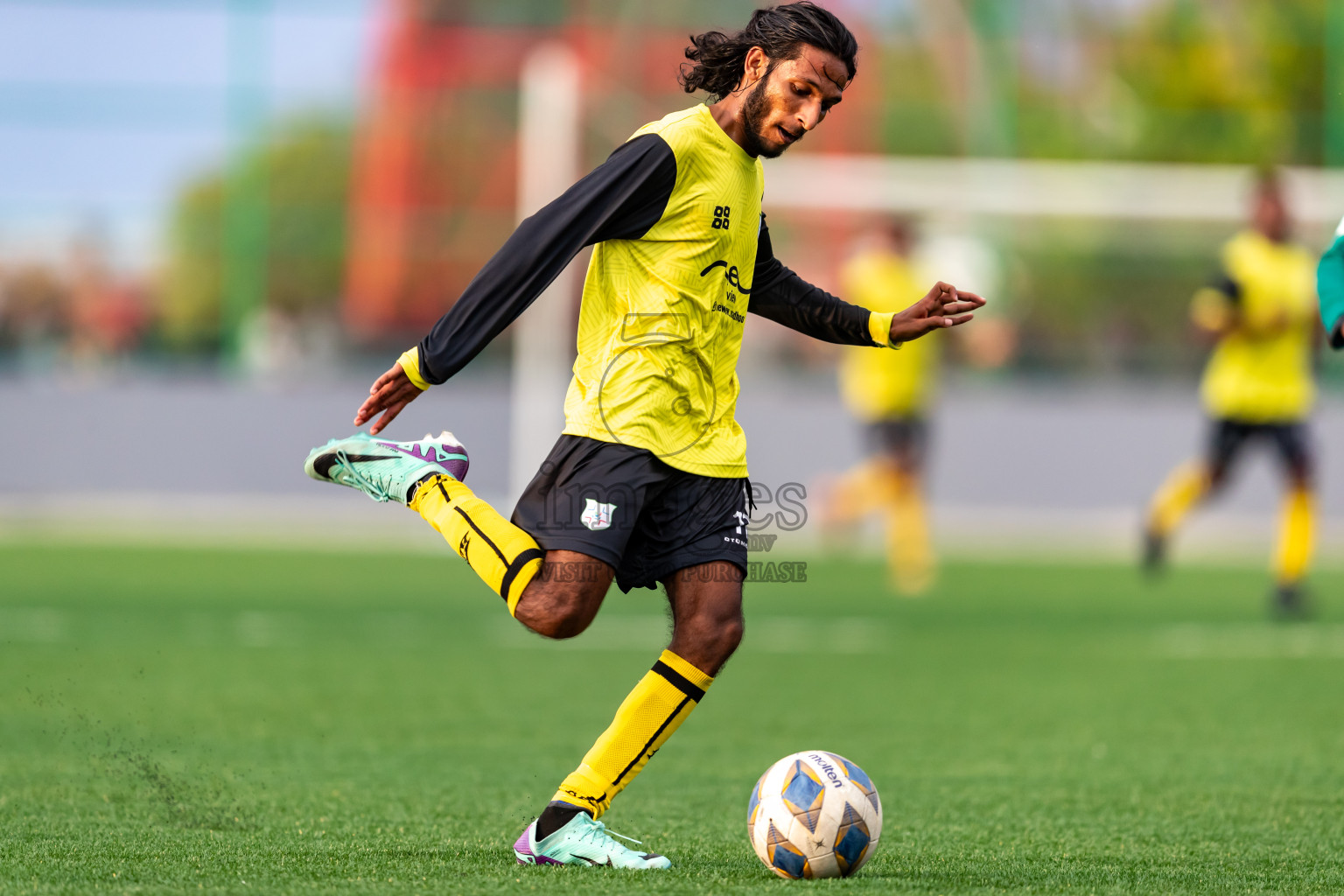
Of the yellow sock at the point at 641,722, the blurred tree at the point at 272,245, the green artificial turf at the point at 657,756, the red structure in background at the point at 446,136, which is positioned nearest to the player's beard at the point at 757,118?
the yellow sock at the point at 641,722

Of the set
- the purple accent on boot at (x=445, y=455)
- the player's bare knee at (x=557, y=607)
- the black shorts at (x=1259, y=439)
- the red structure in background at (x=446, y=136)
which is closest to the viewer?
the player's bare knee at (x=557, y=607)

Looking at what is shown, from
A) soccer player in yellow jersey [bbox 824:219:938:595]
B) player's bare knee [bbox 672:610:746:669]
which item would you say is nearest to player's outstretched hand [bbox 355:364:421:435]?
player's bare knee [bbox 672:610:746:669]

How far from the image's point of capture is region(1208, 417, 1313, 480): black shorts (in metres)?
10.1

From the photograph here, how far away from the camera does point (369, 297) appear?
20.6 meters

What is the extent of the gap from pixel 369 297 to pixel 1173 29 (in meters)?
11.3

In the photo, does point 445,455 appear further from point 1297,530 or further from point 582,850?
point 1297,530

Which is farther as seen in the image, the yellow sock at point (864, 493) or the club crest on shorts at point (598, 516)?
the yellow sock at point (864, 493)

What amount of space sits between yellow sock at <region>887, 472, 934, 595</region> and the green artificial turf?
0.42m

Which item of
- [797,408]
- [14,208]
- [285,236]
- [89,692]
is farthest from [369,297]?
[89,692]

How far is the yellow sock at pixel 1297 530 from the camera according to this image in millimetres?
9891

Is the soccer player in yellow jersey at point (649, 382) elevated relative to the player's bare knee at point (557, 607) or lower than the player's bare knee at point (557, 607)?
elevated

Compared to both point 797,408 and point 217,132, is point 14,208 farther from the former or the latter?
point 797,408

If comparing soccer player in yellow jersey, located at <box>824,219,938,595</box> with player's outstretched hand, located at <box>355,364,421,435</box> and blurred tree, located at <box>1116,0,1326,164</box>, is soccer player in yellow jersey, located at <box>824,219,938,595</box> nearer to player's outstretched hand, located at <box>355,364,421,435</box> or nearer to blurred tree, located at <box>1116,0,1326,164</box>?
player's outstretched hand, located at <box>355,364,421,435</box>

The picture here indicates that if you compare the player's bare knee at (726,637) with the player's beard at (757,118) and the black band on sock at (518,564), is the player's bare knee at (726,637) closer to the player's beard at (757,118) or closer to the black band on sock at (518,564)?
the black band on sock at (518,564)
